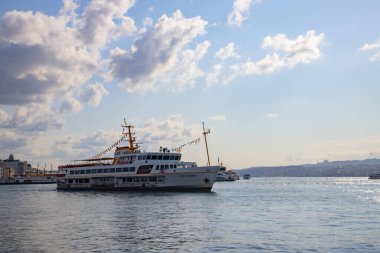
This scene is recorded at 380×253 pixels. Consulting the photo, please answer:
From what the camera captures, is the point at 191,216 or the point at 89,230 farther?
the point at 191,216

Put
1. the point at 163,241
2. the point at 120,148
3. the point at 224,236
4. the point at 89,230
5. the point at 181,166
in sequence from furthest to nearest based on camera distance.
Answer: the point at 120,148
the point at 181,166
the point at 89,230
the point at 224,236
the point at 163,241

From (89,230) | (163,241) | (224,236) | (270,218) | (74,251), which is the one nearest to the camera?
(74,251)

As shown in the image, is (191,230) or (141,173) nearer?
(191,230)

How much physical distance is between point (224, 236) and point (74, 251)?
38.6 ft

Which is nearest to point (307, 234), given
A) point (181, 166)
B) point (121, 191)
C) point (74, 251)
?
point (74, 251)

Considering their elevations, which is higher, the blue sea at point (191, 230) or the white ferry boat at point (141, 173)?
the white ferry boat at point (141, 173)

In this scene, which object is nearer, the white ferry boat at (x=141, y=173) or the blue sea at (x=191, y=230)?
the blue sea at (x=191, y=230)

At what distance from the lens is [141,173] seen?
95.9m

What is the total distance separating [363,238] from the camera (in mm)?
33594

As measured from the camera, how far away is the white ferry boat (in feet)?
291

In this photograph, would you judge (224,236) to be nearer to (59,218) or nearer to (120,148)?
A: (59,218)

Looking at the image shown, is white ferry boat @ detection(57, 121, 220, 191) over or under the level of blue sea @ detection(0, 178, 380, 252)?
over

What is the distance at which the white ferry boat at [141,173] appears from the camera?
291 feet

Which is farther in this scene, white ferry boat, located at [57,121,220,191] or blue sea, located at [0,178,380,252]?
white ferry boat, located at [57,121,220,191]
